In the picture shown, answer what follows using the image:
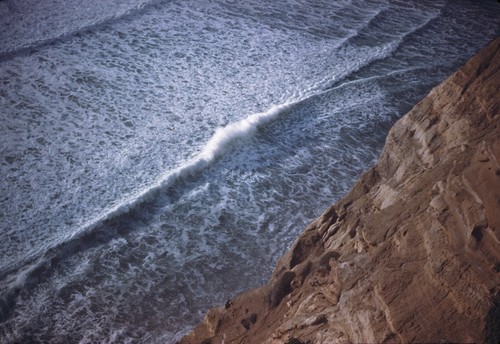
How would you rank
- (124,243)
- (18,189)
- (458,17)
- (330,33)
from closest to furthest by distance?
(124,243) < (18,189) < (330,33) < (458,17)

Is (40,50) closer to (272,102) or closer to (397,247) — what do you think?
(272,102)

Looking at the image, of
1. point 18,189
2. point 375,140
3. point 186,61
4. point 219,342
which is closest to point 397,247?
point 219,342

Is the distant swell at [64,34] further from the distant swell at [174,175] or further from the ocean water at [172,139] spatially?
the distant swell at [174,175]

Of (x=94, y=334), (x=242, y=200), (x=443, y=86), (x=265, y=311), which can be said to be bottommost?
(x=94, y=334)

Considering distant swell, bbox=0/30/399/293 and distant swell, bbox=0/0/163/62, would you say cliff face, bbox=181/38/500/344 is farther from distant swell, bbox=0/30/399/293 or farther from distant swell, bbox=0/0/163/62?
distant swell, bbox=0/0/163/62

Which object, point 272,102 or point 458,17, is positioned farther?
point 458,17

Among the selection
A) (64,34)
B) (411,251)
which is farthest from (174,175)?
(64,34)

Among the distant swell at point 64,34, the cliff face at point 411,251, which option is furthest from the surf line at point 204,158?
the distant swell at point 64,34

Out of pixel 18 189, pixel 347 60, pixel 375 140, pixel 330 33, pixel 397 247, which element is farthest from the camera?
pixel 330 33
